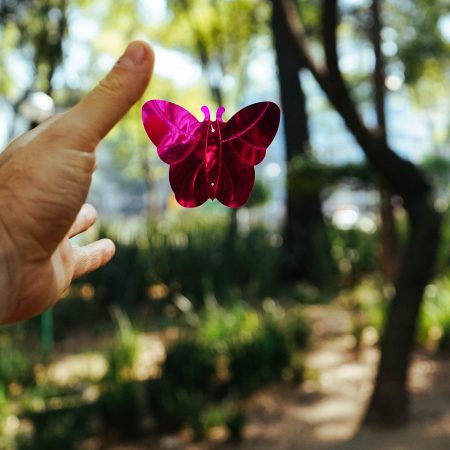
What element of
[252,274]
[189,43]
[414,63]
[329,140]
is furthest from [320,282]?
[329,140]

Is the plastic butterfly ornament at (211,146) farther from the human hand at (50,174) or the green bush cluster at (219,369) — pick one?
the green bush cluster at (219,369)

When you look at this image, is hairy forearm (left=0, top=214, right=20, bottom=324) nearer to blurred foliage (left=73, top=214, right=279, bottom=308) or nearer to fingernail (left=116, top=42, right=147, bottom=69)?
fingernail (left=116, top=42, right=147, bottom=69)

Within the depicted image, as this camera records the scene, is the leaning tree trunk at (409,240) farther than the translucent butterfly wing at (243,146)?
Yes

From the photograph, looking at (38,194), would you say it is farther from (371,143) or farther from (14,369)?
(14,369)

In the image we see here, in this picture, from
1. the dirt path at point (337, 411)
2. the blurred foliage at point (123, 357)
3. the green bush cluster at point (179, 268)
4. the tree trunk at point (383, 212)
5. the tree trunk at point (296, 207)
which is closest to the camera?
the dirt path at point (337, 411)

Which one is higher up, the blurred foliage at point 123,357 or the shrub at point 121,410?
the blurred foliage at point 123,357

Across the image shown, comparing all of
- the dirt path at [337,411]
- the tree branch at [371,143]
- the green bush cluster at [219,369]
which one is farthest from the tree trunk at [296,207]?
the tree branch at [371,143]

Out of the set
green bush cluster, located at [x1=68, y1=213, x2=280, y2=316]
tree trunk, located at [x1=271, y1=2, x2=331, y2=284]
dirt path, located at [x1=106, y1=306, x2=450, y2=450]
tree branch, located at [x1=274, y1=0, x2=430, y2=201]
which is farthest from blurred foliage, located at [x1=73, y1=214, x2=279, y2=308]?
tree branch, located at [x1=274, y1=0, x2=430, y2=201]

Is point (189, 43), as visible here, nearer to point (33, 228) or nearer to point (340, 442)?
point (340, 442)
